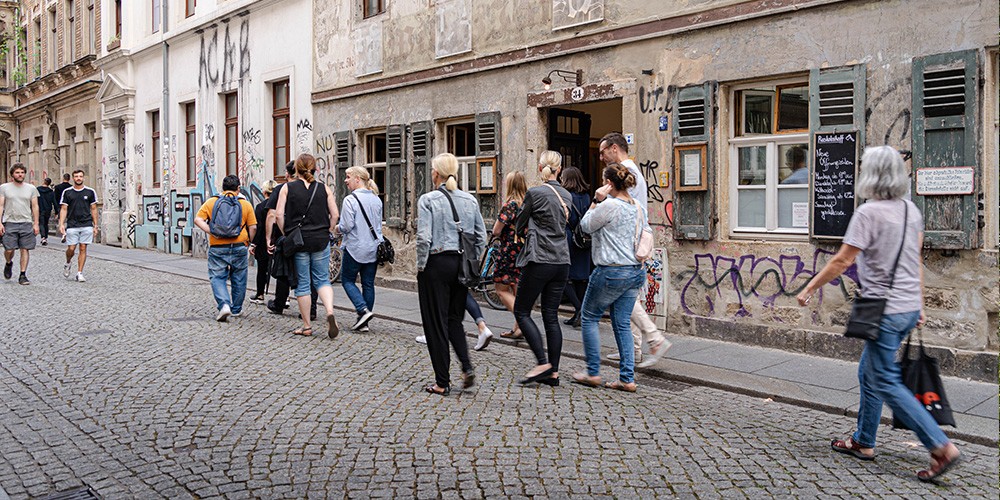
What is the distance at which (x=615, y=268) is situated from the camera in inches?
273

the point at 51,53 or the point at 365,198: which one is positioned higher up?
the point at 51,53

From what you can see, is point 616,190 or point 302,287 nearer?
point 616,190

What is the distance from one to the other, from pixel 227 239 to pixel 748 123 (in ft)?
20.0

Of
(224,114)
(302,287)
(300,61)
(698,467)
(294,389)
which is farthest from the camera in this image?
(224,114)

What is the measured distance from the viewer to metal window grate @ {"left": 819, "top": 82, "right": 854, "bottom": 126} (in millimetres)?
8484

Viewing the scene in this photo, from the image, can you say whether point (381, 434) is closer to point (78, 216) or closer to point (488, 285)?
point (488, 285)

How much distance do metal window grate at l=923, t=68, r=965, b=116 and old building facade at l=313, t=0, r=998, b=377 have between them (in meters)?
0.01

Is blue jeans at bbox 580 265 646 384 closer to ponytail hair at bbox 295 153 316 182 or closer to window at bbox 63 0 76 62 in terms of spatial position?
ponytail hair at bbox 295 153 316 182

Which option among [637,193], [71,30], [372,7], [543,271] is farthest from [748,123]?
[71,30]

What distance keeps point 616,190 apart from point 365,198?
11.8 ft

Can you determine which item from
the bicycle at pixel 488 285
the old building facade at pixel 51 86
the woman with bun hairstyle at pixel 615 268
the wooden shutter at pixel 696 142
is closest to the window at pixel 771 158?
the wooden shutter at pixel 696 142

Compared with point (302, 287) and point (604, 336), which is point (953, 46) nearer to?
point (604, 336)

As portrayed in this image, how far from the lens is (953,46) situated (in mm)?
7730

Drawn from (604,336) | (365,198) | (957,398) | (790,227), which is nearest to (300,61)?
(365,198)
